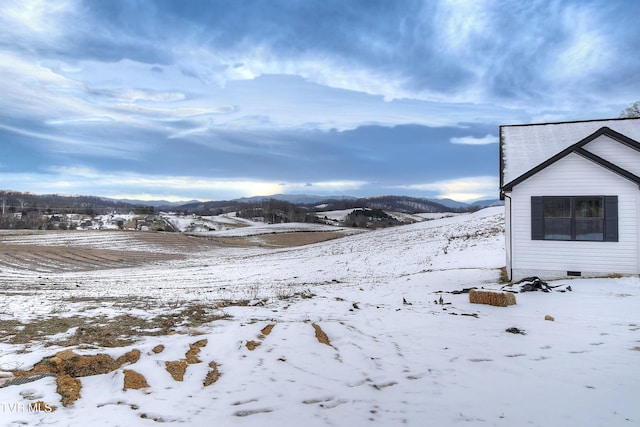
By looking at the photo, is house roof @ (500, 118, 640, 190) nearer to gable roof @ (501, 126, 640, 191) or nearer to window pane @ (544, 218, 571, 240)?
gable roof @ (501, 126, 640, 191)

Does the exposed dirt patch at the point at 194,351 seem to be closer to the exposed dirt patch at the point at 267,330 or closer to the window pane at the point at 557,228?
the exposed dirt patch at the point at 267,330

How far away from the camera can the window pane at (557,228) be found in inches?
558

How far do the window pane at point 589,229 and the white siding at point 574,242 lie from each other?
0.82 feet

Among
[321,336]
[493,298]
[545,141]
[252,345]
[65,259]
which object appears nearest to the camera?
[252,345]

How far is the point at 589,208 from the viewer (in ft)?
46.1

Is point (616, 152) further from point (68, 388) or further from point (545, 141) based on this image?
point (68, 388)

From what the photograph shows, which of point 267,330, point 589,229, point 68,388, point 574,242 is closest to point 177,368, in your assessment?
point 68,388

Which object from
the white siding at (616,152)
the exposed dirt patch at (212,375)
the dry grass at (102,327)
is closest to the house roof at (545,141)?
the white siding at (616,152)

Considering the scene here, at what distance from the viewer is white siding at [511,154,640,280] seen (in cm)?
1354

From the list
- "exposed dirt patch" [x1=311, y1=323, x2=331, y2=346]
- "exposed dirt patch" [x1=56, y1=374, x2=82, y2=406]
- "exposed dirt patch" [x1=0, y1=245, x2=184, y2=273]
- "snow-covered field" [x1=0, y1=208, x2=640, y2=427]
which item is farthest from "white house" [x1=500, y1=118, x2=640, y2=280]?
"exposed dirt patch" [x1=0, y1=245, x2=184, y2=273]

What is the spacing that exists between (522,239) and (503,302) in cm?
571

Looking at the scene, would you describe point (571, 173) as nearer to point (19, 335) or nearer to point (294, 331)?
point (294, 331)

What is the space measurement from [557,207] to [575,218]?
0.69 meters

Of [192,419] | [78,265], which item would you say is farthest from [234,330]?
[78,265]
